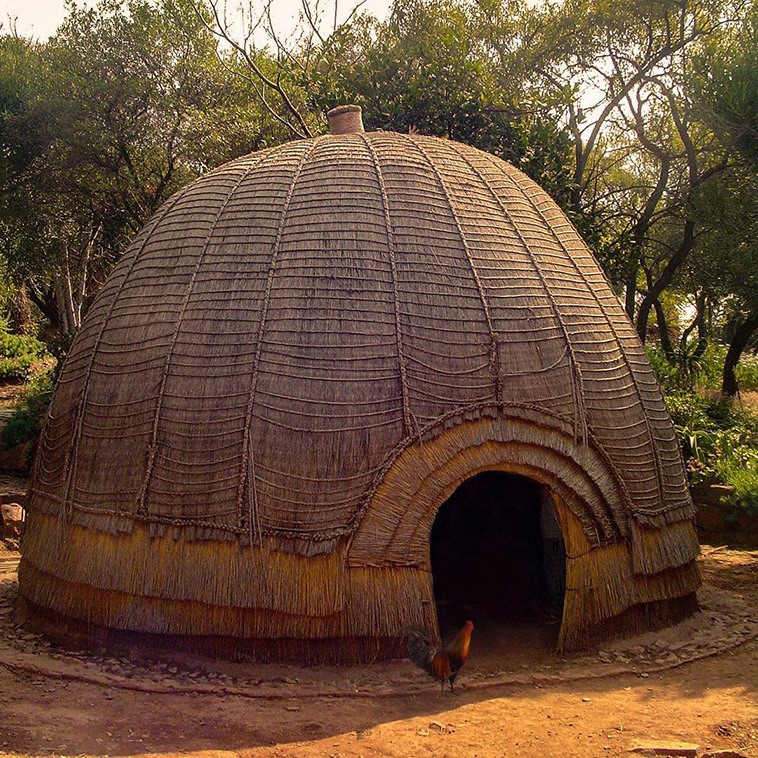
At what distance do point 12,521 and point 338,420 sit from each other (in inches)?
271

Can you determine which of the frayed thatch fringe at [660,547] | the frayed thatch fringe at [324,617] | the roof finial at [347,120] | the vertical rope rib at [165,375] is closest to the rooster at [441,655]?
the frayed thatch fringe at [324,617]

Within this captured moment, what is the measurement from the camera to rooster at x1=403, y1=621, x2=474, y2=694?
6.10m

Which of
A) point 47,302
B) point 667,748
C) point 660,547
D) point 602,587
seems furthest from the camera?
point 47,302

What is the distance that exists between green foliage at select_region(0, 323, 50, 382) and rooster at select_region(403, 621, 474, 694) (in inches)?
759

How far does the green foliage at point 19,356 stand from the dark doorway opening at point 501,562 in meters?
16.7

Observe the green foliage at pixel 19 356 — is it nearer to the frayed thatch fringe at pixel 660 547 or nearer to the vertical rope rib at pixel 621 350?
the vertical rope rib at pixel 621 350

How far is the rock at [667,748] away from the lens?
5.23 metres

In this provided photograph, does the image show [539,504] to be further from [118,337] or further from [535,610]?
[118,337]

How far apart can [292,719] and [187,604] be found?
4.27 ft

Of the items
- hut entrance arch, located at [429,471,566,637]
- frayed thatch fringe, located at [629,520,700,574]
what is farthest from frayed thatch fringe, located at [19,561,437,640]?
frayed thatch fringe, located at [629,520,700,574]

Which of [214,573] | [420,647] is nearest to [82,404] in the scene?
[214,573]

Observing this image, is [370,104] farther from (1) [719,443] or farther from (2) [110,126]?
(1) [719,443]

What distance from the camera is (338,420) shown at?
255 inches

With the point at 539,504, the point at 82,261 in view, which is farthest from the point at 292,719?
the point at 82,261
